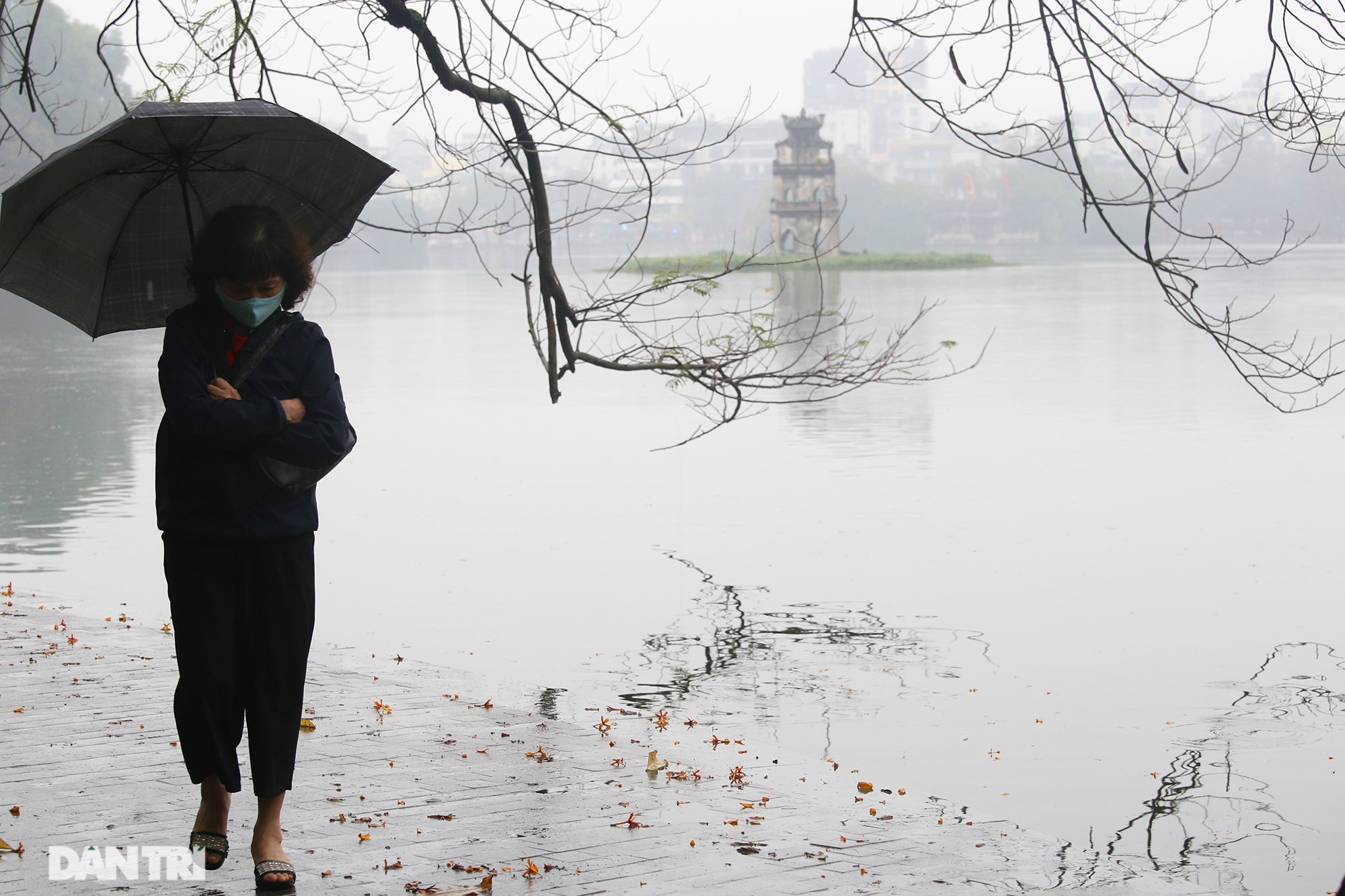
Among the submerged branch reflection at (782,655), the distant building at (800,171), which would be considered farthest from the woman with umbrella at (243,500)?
the distant building at (800,171)

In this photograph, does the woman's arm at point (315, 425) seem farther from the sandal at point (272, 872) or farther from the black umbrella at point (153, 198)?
the sandal at point (272, 872)

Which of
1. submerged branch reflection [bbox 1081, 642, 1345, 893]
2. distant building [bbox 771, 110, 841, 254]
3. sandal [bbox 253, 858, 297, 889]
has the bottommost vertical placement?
submerged branch reflection [bbox 1081, 642, 1345, 893]

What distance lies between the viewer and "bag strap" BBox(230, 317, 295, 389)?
4.02 meters

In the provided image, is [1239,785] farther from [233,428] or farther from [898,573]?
[898,573]

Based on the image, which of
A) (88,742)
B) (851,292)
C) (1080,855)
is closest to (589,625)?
(88,742)

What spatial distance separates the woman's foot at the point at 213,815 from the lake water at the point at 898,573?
8.62ft

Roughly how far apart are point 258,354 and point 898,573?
7.68 metres

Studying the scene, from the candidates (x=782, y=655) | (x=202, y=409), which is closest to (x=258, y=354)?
(x=202, y=409)

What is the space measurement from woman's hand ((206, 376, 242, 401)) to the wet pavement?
1.33 meters

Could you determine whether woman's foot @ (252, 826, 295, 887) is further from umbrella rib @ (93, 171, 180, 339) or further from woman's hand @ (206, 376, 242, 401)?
umbrella rib @ (93, 171, 180, 339)

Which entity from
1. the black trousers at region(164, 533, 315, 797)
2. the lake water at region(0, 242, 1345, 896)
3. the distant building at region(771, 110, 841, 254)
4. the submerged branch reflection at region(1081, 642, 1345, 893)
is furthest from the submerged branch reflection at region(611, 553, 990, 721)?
the distant building at region(771, 110, 841, 254)

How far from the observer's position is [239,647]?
4.07m

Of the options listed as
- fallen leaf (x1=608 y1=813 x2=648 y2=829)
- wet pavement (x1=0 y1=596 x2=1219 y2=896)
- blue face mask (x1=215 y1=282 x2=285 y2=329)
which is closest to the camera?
blue face mask (x1=215 y1=282 x2=285 y2=329)

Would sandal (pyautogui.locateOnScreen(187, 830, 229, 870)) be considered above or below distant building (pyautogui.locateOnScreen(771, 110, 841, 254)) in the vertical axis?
below
